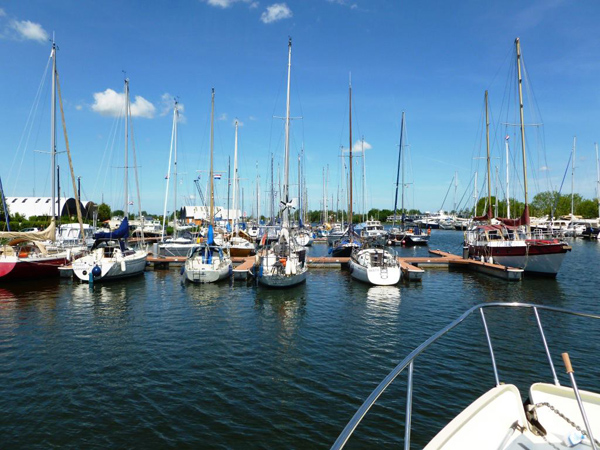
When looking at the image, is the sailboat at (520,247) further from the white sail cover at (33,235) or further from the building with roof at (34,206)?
the building with roof at (34,206)

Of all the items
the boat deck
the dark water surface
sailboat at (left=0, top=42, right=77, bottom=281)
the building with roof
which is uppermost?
the building with roof

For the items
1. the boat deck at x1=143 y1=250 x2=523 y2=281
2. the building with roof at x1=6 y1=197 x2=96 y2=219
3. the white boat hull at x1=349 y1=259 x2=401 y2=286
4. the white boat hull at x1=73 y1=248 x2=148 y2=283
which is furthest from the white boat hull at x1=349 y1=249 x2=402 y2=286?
the building with roof at x1=6 y1=197 x2=96 y2=219

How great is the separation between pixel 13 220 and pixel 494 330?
246 ft

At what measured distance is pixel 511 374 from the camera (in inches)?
447

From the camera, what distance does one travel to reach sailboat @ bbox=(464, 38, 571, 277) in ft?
90.0

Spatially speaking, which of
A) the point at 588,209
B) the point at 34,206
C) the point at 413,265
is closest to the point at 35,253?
the point at 413,265

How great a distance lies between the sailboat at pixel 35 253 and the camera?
2516 cm

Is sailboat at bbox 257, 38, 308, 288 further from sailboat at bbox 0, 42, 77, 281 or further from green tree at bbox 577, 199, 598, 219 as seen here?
green tree at bbox 577, 199, 598, 219

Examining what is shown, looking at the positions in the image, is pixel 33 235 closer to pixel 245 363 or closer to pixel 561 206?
pixel 245 363

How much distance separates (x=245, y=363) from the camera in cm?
1234

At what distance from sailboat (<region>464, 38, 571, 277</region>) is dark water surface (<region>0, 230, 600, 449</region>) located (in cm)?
518

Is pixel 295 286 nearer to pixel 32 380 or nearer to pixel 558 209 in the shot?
pixel 32 380

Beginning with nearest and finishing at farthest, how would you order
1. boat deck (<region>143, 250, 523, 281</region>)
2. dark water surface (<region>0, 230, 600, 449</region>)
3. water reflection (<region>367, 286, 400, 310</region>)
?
dark water surface (<region>0, 230, 600, 449</region>), water reflection (<region>367, 286, 400, 310</region>), boat deck (<region>143, 250, 523, 281</region>)

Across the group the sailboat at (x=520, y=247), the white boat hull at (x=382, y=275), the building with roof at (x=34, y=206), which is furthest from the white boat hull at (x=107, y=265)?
the building with roof at (x=34, y=206)
